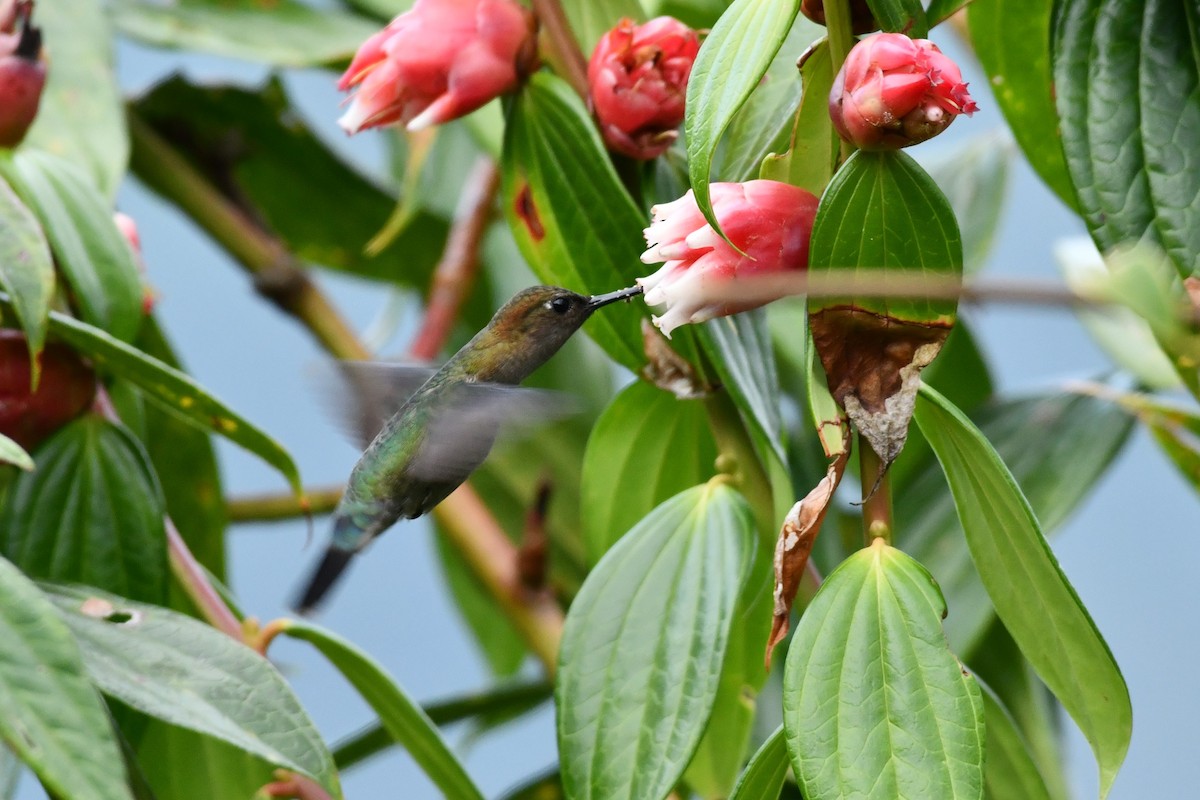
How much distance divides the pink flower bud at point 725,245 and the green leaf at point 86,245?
47cm

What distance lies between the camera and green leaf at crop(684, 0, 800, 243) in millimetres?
660

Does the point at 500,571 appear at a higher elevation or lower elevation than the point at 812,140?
lower

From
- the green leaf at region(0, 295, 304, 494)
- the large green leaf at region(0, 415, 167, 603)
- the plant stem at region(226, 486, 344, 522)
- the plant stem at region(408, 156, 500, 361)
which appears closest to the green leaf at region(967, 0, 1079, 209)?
the green leaf at region(0, 295, 304, 494)

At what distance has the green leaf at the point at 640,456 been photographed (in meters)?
1.03

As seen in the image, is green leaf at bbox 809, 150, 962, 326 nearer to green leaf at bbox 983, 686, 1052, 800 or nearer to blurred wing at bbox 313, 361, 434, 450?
green leaf at bbox 983, 686, 1052, 800

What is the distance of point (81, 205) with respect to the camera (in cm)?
105

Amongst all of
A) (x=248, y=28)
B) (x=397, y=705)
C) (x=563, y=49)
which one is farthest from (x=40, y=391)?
(x=248, y=28)

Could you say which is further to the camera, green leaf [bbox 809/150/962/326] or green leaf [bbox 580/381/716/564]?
green leaf [bbox 580/381/716/564]

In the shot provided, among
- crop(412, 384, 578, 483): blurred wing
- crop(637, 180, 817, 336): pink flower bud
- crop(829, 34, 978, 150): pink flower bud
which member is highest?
crop(829, 34, 978, 150): pink flower bud

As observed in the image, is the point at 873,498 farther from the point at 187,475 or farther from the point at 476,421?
the point at 187,475

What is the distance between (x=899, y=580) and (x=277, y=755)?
359 mm

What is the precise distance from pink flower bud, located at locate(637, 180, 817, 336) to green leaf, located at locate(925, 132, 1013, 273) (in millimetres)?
988

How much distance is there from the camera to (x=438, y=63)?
Answer: 92cm

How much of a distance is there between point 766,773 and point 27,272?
1.73 ft
